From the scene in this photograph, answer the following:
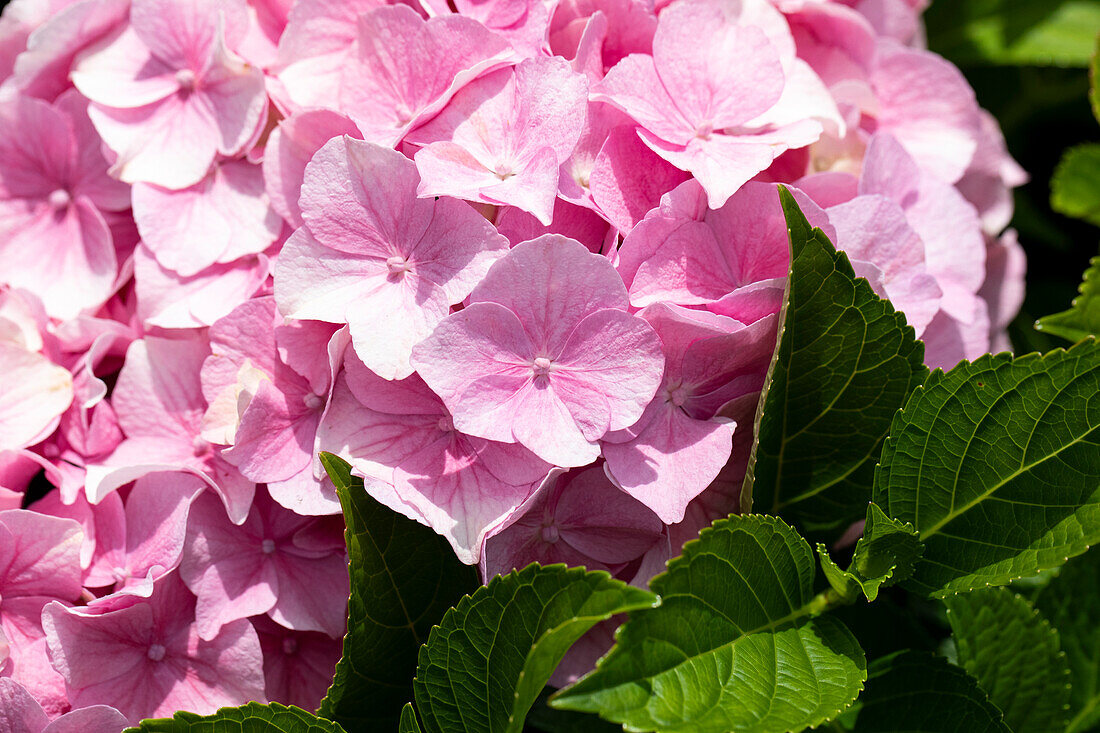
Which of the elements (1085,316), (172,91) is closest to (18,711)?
(172,91)

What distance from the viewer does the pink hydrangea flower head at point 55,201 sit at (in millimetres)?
771

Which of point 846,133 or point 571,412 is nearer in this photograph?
point 571,412

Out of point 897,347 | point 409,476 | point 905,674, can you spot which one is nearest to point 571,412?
point 409,476

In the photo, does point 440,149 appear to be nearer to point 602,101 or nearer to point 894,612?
point 602,101

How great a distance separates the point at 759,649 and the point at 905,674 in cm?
17

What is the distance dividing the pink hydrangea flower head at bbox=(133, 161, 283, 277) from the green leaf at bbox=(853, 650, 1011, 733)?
1.82 ft

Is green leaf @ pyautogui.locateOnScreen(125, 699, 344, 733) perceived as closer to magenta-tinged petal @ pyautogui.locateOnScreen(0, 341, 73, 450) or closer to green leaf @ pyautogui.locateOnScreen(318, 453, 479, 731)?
green leaf @ pyautogui.locateOnScreen(318, 453, 479, 731)

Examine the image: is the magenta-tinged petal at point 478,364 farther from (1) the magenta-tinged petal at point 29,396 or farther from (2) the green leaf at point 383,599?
(1) the magenta-tinged petal at point 29,396

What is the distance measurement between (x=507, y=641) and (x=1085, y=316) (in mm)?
549

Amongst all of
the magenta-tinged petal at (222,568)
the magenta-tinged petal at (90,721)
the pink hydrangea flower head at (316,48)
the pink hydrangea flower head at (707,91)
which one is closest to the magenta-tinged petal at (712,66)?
the pink hydrangea flower head at (707,91)

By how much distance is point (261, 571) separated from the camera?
2.24ft

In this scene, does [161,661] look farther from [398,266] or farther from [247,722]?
[398,266]

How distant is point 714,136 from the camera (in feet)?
2.29

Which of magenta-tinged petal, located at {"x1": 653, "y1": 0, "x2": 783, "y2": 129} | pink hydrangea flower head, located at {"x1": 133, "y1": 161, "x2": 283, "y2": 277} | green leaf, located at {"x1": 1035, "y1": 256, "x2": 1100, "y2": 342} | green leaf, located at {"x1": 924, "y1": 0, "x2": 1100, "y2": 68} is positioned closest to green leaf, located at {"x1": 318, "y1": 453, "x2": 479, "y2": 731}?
pink hydrangea flower head, located at {"x1": 133, "y1": 161, "x2": 283, "y2": 277}
